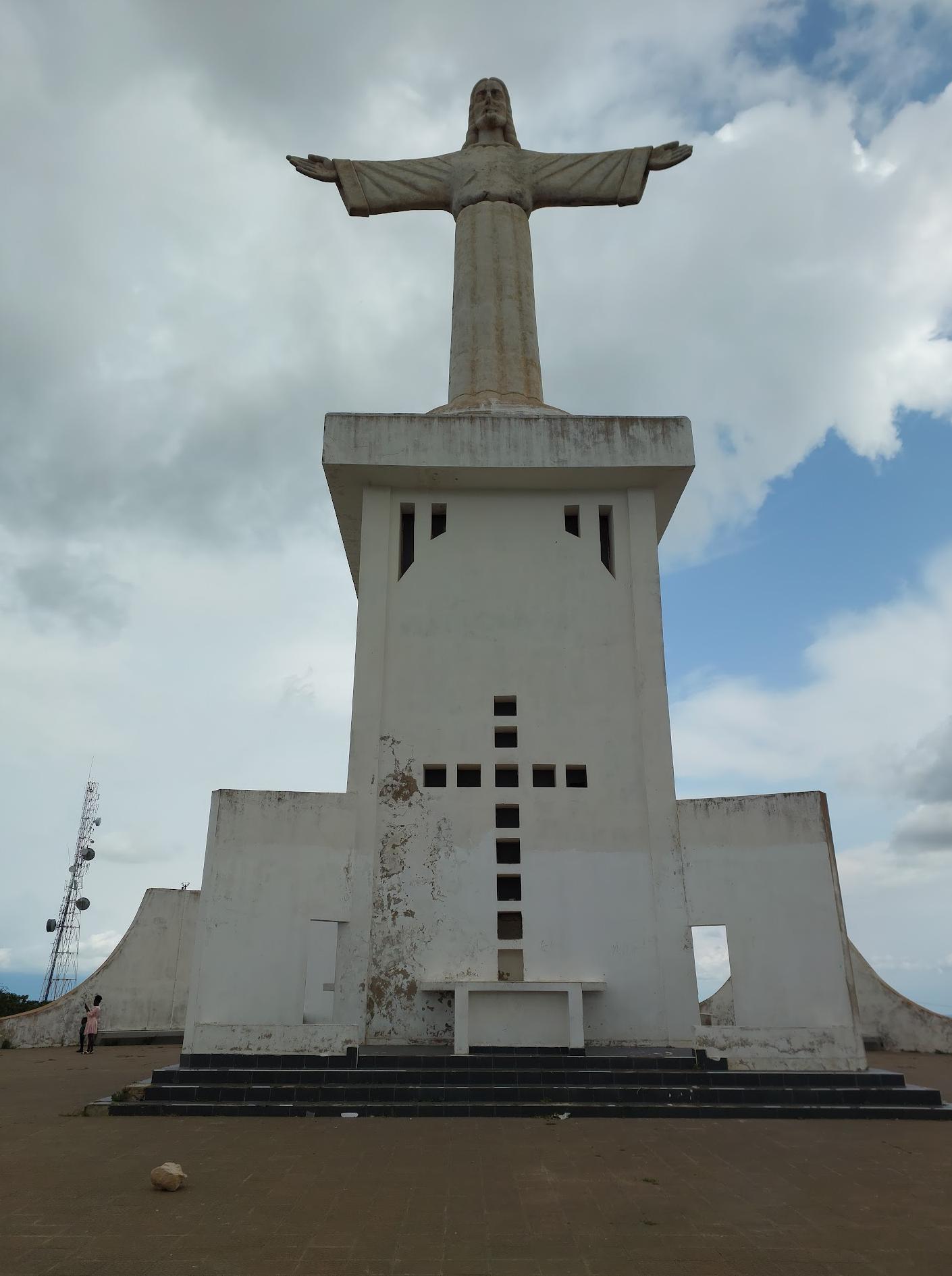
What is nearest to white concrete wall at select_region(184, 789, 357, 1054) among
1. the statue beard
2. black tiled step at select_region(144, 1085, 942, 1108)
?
black tiled step at select_region(144, 1085, 942, 1108)

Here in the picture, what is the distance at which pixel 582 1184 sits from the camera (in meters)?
5.68

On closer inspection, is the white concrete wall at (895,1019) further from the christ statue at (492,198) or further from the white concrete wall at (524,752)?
the christ statue at (492,198)

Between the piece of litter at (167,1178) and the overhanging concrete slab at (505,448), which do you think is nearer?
the piece of litter at (167,1178)

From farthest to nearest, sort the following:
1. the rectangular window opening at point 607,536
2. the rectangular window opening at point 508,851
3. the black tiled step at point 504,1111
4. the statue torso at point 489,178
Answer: the statue torso at point 489,178 → the rectangular window opening at point 607,536 → the rectangular window opening at point 508,851 → the black tiled step at point 504,1111

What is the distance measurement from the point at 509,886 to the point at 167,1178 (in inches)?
237

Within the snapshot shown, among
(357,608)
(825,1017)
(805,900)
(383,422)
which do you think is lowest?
(825,1017)

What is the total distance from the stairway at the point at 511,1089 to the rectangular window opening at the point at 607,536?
684 centimetres

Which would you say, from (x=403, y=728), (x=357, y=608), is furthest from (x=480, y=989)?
(x=357, y=608)

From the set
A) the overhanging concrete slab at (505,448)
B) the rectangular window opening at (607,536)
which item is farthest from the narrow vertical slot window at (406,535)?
the rectangular window opening at (607,536)

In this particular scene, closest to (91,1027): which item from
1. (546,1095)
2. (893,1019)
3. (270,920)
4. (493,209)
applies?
(270,920)

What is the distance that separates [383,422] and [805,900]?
862cm

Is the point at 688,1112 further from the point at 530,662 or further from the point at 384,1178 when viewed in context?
the point at 530,662

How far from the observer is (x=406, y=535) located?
13.5m

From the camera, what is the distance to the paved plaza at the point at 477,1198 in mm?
4410
